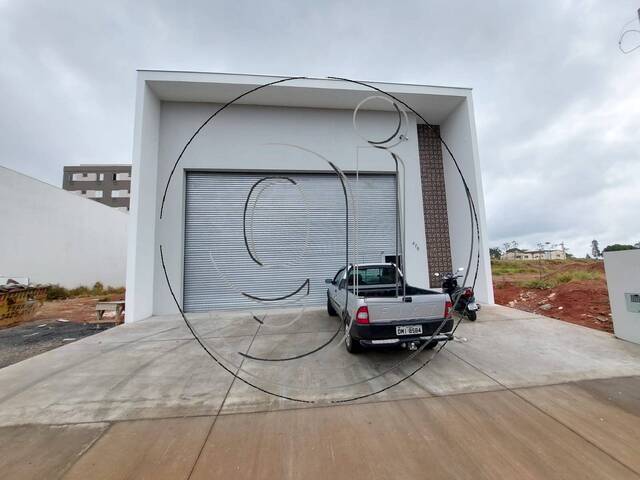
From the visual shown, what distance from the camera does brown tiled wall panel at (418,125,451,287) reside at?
8109mm

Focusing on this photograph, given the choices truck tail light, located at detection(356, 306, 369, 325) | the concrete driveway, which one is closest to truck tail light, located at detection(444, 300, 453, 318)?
the concrete driveway

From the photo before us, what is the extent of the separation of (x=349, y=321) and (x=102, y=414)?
271 cm

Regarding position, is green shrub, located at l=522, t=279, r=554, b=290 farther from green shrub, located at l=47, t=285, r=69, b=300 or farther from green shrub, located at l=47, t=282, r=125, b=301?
green shrub, located at l=47, t=285, r=69, b=300

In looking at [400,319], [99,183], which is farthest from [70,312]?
[99,183]

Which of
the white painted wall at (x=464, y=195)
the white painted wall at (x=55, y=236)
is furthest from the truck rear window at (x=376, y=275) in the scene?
the white painted wall at (x=55, y=236)

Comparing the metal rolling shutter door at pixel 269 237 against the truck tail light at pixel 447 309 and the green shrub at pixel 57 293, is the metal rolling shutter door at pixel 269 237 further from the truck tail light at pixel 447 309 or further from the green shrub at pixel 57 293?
the green shrub at pixel 57 293

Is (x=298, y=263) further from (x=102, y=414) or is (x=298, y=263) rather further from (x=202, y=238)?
(x=102, y=414)

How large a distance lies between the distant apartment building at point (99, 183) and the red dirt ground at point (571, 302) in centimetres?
3886

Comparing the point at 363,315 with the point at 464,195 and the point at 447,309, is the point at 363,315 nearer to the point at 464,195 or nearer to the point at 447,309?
the point at 447,309

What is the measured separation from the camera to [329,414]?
2.39 meters

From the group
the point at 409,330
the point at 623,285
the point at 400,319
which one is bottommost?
the point at 409,330

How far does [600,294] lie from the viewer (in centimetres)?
648

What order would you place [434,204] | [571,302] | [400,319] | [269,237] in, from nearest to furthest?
1. [400,319]
2. [571,302]
3. [269,237]
4. [434,204]

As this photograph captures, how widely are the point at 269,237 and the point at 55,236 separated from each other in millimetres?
10766
